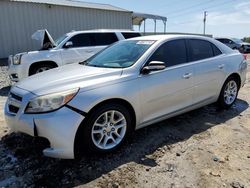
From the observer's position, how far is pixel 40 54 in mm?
8289

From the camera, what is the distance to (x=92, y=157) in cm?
357

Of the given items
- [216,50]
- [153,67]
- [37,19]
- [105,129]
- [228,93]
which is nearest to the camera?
[105,129]

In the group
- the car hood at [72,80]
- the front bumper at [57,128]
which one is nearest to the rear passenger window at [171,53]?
the car hood at [72,80]

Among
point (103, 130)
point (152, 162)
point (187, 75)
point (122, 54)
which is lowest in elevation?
point (152, 162)

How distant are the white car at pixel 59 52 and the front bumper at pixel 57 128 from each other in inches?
207

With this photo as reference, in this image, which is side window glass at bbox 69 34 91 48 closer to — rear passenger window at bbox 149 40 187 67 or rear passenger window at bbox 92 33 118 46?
rear passenger window at bbox 92 33 118 46

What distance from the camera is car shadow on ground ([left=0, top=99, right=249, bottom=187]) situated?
3189 mm

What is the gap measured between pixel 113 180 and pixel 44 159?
1.03 metres

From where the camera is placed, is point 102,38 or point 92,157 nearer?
point 92,157

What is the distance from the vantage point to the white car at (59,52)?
8117 mm

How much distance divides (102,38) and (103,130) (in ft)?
20.8

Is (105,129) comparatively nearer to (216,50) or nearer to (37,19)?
(216,50)

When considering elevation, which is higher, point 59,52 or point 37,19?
point 37,19

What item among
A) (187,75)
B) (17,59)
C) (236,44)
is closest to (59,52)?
(17,59)
